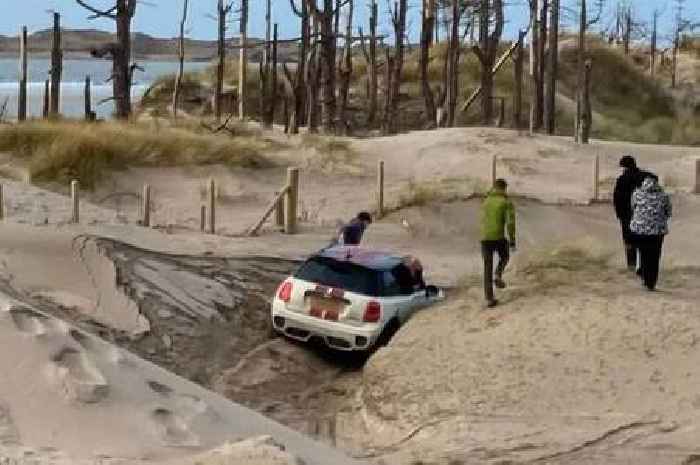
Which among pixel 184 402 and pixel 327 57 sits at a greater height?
pixel 327 57

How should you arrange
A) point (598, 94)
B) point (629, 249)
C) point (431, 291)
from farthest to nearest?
point (598, 94)
point (629, 249)
point (431, 291)

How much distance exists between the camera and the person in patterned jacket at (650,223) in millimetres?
14703

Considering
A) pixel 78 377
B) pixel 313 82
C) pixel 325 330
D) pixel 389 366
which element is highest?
pixel 313 82

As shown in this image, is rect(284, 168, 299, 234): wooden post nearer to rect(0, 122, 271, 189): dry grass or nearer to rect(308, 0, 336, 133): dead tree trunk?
rect(0, 122, 271, 189): dry grass

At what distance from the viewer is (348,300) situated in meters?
14.4

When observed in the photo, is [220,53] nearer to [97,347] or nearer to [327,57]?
[327,57]

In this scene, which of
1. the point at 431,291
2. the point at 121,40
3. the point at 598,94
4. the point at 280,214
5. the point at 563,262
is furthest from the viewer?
the point at 598,94

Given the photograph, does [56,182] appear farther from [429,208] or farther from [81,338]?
[81,338]

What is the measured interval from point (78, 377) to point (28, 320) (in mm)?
992

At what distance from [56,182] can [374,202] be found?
631 centimetres

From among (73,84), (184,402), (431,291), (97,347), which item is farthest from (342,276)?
(73,84)

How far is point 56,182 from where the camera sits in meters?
26.2

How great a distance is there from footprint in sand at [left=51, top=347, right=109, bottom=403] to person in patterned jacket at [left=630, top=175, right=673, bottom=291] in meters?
8.19

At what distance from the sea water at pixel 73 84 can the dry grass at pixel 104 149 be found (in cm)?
1256
